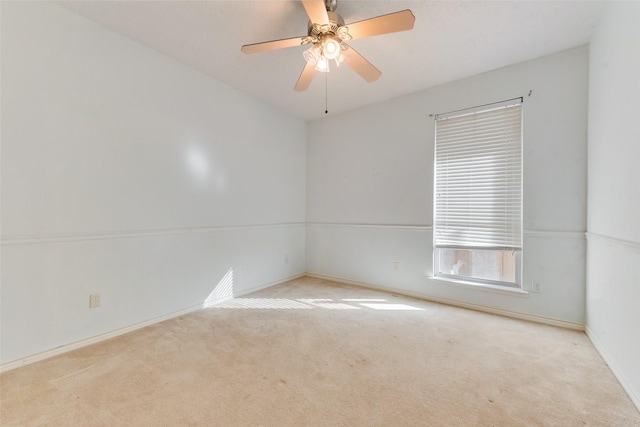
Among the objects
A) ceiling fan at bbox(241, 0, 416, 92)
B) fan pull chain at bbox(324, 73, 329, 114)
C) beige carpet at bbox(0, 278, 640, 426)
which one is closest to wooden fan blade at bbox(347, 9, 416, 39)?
ceiling fan at bbox(241, 0, 416, 92)

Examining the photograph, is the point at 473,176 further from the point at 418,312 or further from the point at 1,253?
the point at 1,253

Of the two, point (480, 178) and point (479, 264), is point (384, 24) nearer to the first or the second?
point (480, 178)

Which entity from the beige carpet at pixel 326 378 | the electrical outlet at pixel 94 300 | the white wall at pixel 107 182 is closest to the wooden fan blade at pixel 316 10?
the white wall at pixel 107 182

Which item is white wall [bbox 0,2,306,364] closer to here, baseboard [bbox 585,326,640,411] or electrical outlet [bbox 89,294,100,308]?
electrical outlet [bbox 89,294,100,308]

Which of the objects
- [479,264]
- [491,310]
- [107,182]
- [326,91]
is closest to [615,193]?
[479,264]

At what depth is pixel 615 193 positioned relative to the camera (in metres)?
1.79

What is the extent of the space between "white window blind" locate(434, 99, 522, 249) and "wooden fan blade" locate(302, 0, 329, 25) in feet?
6.76

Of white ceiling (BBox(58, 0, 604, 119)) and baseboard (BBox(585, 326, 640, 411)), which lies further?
white ceiling (BBox(58, 0, 604, 119))

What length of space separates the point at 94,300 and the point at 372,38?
10.5ft

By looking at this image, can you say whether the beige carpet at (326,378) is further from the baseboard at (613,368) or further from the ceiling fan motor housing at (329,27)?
the ceiling fan motor housing at (329,27)

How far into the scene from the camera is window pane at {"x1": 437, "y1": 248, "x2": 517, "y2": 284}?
9.12 feet

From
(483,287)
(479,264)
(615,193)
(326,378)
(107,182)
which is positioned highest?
(107,182)

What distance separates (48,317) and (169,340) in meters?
0.84

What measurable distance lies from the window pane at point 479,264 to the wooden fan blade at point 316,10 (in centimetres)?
270
